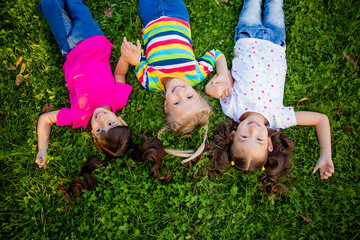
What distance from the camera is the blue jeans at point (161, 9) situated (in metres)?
3.88

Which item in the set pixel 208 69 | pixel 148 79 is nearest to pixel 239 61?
pixel 208 69

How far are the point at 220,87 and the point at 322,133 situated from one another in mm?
1806

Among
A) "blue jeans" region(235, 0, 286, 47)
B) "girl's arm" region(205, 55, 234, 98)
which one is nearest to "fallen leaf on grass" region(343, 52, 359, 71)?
"blue jeans" region(235, 0, 286, 47)

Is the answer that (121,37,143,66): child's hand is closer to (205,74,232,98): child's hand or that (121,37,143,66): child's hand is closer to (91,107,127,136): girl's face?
(91,107,127,136): girl's face

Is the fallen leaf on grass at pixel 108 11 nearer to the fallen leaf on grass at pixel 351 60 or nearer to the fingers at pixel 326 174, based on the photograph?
the fallen leaf on grass at pixel 351 60

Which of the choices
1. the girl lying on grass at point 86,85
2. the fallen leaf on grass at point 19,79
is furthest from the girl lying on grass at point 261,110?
the fallen leaf on grass at point 19,79

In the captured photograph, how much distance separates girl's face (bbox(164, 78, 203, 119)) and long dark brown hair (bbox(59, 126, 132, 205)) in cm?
73

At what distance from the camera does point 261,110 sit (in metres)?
3.56

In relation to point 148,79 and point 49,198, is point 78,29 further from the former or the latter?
point 49,198

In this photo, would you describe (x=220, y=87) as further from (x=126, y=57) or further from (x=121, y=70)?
(x=121, y=70)

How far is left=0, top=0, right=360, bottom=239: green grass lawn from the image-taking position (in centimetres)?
347

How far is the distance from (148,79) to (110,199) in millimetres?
1940

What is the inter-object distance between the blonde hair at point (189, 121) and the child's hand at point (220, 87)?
272 mm

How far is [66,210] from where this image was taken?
348cm
